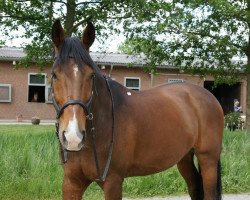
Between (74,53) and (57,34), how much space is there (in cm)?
21

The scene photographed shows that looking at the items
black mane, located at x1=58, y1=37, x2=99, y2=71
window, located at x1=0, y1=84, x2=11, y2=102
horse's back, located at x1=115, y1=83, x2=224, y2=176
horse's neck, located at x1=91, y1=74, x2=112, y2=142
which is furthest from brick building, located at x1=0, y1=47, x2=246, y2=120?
black mane, located at x1=58, y1=37, x2=99, y2=71

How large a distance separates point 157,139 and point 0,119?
75.2 feet

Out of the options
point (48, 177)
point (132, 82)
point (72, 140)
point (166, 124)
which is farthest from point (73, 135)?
point (132, 82)

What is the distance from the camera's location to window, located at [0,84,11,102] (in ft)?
84.2

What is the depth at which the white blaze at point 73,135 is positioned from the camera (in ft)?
8.79

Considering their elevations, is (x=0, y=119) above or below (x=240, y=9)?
below

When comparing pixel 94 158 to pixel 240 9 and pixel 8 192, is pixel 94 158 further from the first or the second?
pixel 240 9

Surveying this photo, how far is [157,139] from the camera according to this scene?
3779 millimetres

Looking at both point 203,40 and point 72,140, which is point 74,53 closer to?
point 72,140

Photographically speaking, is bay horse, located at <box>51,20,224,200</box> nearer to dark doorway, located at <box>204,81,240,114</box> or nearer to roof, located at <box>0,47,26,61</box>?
roof, located at <box>0,47,26,61</box>

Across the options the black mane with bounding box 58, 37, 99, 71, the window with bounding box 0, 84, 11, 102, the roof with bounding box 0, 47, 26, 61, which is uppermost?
the roof with bounding box 0, 47, 26, 61

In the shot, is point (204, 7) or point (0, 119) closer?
point (204, 7)

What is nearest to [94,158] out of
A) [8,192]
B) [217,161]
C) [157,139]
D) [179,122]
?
[157,139]

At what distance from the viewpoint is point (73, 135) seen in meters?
2.68
